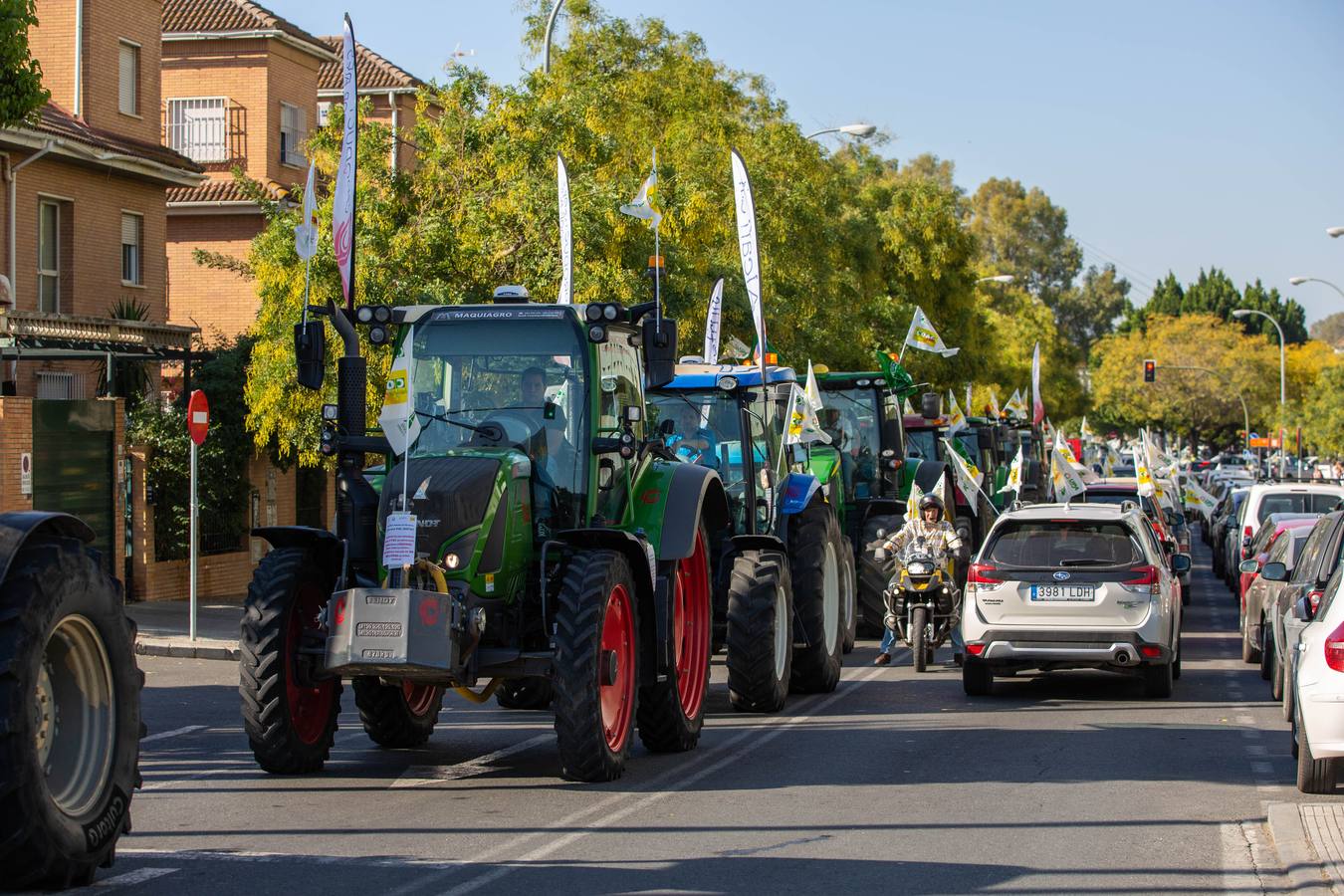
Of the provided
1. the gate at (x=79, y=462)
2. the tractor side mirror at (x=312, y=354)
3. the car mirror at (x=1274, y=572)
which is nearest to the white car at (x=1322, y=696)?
the car mirror at (x=1274, y=572)

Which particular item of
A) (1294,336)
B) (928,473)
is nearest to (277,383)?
(928,473)

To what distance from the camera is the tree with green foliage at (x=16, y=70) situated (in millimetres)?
14891

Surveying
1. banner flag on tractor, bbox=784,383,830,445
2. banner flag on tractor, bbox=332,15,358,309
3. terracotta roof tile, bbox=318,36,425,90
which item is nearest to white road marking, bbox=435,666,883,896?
banner flag on tractor, bbox=332,15,358,309

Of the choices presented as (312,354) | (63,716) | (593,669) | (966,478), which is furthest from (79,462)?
(63,716)

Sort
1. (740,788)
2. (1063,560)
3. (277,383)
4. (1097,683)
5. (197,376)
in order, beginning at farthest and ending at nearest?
1. (197,376)
2. (277,383)
3. (1097,683)
4. (1063,560)
5. (740,788)

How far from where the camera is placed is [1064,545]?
602 inches

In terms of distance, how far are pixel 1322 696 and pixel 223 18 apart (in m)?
32.7

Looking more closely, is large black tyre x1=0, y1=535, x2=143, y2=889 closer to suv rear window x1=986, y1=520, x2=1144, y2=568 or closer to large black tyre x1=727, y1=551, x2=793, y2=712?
large black tyre x1=727, y1=551, x2=793, y2=712

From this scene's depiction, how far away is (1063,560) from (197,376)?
15.6m

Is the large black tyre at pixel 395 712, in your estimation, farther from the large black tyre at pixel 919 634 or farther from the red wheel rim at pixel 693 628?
the large black tyre at pixel 919 634

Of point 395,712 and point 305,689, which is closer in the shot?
point 305,689

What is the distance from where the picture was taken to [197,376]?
26.7 meters

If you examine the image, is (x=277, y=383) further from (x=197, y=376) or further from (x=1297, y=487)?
(x=1297, y=487)

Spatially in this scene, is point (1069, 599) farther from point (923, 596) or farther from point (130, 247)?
point (130, 247)
